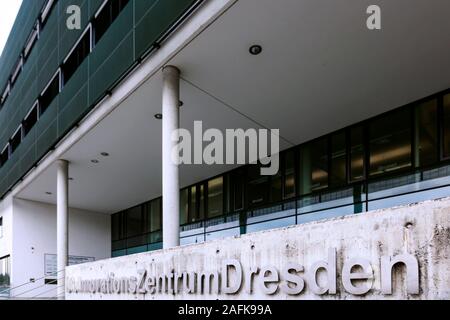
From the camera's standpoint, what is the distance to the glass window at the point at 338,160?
507 inches

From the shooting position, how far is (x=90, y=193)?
21.2 m

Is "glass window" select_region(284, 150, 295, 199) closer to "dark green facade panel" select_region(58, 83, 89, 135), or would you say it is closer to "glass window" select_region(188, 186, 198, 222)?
"glass window" select_region(188, 186, 198, 222)

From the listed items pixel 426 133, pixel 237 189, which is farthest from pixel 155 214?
pixel 426 133

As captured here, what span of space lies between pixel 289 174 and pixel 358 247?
9.80m

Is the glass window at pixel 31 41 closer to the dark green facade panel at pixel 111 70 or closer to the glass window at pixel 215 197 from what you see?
the dark green facade panel at pixel 111 70

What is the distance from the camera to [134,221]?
23.7 m

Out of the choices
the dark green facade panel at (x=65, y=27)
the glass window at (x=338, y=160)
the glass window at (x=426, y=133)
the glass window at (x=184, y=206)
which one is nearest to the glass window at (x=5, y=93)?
the dark green facade panel at (x=65, y=27)

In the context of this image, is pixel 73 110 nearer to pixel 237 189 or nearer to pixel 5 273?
pixel 237 189

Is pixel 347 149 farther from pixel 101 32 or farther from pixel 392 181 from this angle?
pixel 101 32

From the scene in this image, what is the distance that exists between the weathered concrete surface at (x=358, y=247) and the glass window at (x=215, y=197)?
9.65 m

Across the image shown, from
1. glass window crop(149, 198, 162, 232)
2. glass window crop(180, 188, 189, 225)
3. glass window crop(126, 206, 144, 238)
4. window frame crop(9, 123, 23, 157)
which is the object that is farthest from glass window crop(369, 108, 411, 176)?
window frame crop(9, 123, 23, 157)

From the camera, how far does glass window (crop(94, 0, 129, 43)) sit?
1285 cm

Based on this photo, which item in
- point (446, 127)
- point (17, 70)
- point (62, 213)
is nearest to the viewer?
point (446, 127)

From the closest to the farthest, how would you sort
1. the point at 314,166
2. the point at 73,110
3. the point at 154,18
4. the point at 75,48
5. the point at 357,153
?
1. the point at 154,18
2. the point at 357,153
3. the point at 314,166
4. the point at 73,110
5. the point at 75,48
